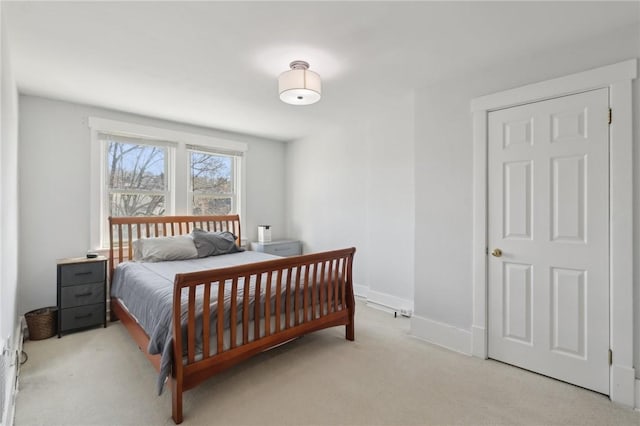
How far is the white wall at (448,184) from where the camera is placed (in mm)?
2473

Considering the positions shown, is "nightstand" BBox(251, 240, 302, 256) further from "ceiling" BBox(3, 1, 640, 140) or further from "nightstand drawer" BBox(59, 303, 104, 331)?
"ceiling" BBox(3, 1, 640, 140)

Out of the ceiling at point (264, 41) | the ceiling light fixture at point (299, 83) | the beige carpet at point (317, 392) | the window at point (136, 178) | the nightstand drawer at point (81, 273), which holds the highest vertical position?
the ceiling at point (264, 41)

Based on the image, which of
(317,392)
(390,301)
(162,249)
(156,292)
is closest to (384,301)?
A: (390,301)

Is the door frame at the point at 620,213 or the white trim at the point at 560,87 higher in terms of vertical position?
the white trim at the point at 560,87

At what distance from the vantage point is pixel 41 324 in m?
2.86

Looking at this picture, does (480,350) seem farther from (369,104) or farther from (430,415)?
(369,104)

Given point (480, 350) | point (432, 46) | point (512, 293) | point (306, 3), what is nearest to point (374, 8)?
point (306, 3)

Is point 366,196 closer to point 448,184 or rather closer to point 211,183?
point 448,184

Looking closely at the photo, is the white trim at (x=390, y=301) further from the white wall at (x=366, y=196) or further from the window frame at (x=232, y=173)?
the window frame at (x=232, y=173)

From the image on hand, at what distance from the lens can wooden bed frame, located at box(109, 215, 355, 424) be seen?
187 centimetres

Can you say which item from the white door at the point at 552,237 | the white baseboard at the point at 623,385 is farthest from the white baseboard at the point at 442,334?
the white baseboard at the point at 623,385

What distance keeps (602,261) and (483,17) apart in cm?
179

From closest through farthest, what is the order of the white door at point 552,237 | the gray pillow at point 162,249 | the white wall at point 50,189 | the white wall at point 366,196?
the white door at point 552,237, the white wall at point 50,189, the gray pillow at point 162,249, the white wall at point 366,196

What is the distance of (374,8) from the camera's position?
1.78 meters
